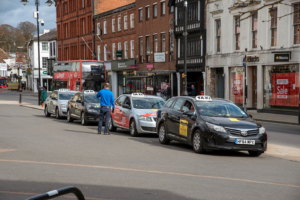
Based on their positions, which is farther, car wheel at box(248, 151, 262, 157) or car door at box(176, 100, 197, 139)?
car door at box(176, 100, 197, 139)

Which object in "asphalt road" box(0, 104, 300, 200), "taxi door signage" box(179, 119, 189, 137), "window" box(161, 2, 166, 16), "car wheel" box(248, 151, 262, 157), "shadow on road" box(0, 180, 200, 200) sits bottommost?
"car wheel" box(248, 151, 262, 157)

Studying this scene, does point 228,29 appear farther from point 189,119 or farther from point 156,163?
point 156,163

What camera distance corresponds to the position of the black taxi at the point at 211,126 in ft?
38.2

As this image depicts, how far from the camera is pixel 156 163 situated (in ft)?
33.7

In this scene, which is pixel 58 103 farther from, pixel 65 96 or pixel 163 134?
pixel 163 134

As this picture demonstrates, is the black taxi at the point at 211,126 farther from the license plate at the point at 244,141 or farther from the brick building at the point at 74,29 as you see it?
the brick building at the point at 74,29

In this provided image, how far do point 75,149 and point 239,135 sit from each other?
14.0ft

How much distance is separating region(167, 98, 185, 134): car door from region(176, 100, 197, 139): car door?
6.7 inches

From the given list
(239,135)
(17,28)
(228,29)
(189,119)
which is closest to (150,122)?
(189,119)

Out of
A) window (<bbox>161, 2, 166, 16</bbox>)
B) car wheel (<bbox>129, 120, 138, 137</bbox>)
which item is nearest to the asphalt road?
car wheel (<bbox>129, 120, 138, 137</bbox>)

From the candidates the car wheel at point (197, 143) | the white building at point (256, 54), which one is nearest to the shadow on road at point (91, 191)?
the car wheel at point (197, 143)

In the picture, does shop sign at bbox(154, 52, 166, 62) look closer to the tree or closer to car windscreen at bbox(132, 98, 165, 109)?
car windscreen at bbox(132, 98, 165, 109)

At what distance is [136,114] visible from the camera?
55.0ft

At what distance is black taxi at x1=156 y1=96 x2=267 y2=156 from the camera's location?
1163 centimetres
